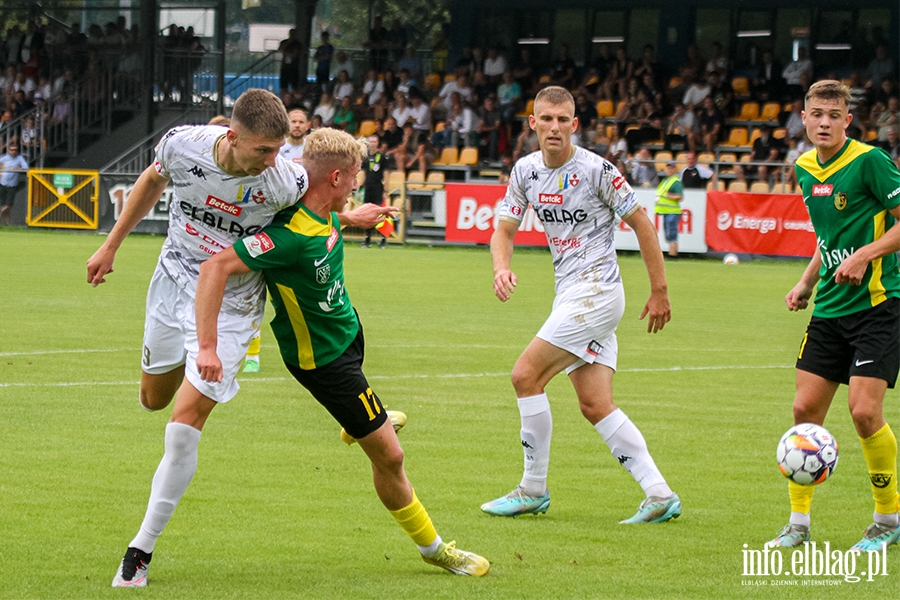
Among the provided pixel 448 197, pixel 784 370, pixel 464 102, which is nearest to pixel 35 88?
pixel 464 102

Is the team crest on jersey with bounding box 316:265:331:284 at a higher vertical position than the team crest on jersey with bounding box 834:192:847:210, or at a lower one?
lower

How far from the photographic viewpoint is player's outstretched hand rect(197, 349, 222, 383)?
16.2 ft

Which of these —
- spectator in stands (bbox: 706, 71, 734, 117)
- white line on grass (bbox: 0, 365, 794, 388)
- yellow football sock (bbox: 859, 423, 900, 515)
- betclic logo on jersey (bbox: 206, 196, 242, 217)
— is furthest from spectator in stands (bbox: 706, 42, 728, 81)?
betclic logo on jersey (bbox: 206, 196, 242, 217)

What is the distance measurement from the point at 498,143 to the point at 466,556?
1056 inches

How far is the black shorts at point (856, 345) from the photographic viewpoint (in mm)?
5895

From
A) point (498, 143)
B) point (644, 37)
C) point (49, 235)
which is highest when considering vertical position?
point (644, 37)

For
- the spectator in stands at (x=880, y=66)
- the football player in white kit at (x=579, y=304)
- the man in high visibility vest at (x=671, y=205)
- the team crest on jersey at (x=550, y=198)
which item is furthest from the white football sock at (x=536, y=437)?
the spectator in stands at (x=880, y=66)

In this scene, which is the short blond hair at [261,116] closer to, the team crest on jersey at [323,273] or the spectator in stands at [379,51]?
the team crest on jersey at [323,273]

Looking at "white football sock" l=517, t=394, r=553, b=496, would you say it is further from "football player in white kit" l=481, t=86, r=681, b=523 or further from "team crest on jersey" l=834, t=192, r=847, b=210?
"team crest on jersey" l=834, t=192, r=847, b=210

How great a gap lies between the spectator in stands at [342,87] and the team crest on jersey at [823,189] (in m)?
30.0

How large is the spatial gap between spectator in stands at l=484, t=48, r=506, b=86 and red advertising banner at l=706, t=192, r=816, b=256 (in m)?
10.6

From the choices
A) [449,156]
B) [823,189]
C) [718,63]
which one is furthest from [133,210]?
[718,63]

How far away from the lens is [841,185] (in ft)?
19.7

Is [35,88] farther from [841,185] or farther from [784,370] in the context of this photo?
[841,185]
